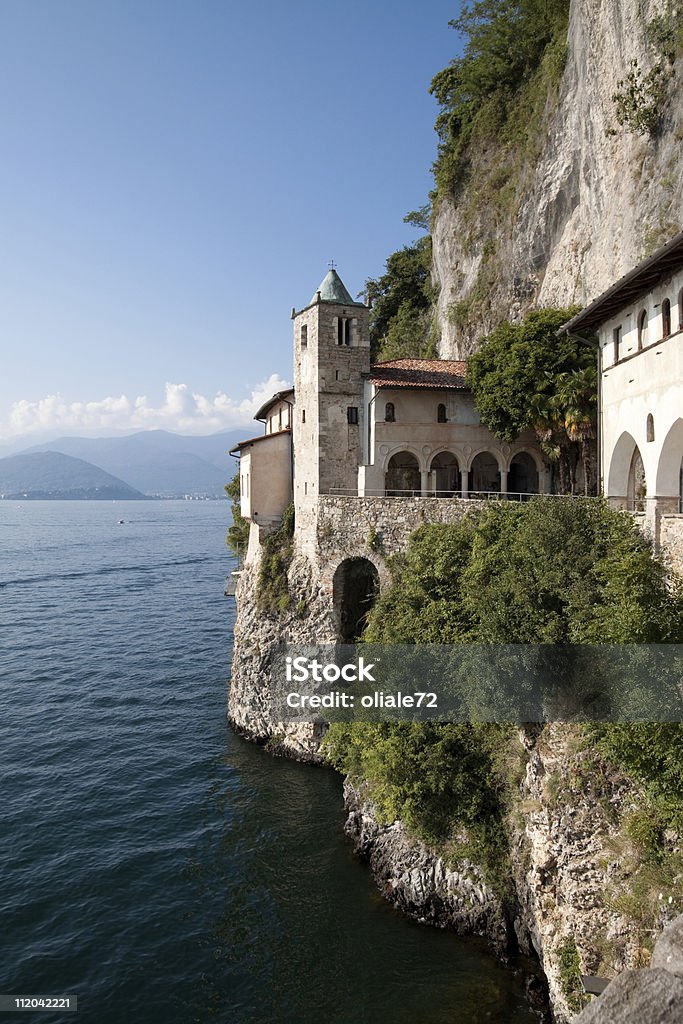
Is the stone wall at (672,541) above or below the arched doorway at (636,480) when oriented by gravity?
below

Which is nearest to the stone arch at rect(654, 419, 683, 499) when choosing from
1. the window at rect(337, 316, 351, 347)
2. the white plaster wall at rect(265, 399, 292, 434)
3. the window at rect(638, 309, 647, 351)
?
the window at rect(638, 309, 647, 351)

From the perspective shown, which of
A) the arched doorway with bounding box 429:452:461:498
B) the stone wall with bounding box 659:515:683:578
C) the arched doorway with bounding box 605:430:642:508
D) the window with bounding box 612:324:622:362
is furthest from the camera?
the arched doorway with bounding box 429:452:461:498

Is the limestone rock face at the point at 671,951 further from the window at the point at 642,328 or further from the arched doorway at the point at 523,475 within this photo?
the arched doorway at the point at 523,475

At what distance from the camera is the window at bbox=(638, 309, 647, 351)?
20594 mm

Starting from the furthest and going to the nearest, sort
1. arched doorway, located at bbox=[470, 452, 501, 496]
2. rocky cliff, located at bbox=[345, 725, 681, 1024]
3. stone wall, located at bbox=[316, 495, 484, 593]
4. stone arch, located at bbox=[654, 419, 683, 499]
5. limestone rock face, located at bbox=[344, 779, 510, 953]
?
arched doorway, located at bbox=[470, 452, 501, 496], stone wall, located at bbox=[316, 495, 484, 593], stone arch, located at bbox=[654, 419, 683, 499], limestone rock face, located at bbox=[344, 779, 510, 953], rocky cliff, located at bbox=[345, 725, 681, 1024]

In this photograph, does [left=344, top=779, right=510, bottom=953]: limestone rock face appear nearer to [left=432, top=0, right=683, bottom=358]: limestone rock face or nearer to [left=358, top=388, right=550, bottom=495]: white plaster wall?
[left=358, top=388, right=550, bottom=495]: white plaster wall

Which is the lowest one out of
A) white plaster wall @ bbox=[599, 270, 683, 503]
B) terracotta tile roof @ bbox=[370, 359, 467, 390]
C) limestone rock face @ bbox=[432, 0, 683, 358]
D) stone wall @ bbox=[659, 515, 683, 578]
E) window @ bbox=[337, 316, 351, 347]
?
stone wall @ bbox=[659, 515, 683, 578]

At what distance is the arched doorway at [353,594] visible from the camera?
29.9m

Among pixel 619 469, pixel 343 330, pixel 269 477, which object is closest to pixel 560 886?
pixel 619 469

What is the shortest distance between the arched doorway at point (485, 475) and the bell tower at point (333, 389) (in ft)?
27.7

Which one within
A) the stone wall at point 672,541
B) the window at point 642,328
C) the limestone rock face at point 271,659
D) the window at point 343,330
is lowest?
the limestone rock face at point 271,659

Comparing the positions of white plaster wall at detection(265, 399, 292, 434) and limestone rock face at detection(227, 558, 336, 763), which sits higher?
white plaster wall at detection(265, 399, 292, 434)

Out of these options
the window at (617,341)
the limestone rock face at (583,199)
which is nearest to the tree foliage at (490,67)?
the limestone rock face at (583,199)

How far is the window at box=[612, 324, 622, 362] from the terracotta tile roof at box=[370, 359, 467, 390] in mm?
10340
